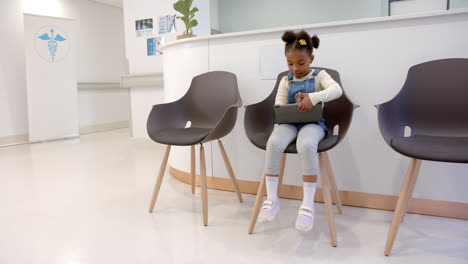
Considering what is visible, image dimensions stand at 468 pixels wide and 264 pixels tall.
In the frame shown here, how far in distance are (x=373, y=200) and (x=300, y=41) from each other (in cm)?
108

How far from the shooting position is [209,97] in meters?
2.42


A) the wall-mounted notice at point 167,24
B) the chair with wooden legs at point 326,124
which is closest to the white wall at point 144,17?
the wall-mounted notice at point 167,24

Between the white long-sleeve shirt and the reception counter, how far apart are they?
38 cm

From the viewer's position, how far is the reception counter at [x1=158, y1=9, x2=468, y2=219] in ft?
6.47

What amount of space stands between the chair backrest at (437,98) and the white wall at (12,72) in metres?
5.30

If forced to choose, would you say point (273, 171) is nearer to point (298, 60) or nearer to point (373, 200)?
point (298, 60)

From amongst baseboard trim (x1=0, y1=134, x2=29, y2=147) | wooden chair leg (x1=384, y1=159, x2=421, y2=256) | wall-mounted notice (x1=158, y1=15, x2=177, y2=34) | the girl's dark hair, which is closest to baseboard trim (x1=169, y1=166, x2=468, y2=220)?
wooden chair leg (x1=384, y1=159, x2=421, y2=256)

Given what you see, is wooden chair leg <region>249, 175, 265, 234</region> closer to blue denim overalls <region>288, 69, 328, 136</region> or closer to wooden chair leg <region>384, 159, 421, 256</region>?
blue denim overalls <region>288, 69, 328, 136</region>

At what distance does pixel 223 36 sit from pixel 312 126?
1073mm

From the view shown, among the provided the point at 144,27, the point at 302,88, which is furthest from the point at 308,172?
the point at 144,27

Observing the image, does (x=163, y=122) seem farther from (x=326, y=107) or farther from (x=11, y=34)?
(x=11, y=34)

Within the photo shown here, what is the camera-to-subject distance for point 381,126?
167 centimetres

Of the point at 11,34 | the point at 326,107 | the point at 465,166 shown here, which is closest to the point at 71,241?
the point at 326,107

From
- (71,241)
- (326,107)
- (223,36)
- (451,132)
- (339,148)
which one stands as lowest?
(71,241)
